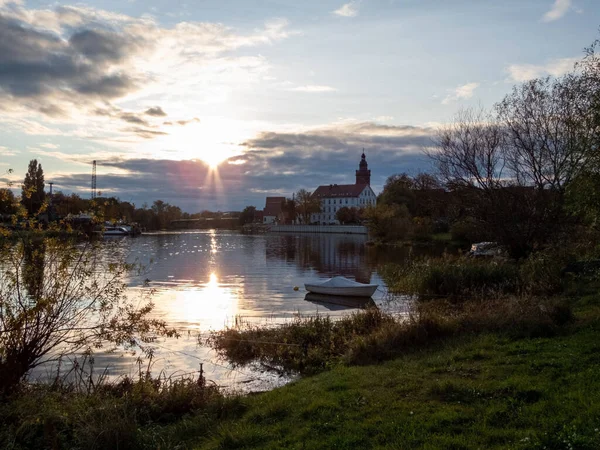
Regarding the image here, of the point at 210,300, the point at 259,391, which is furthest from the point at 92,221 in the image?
the point at 210,300

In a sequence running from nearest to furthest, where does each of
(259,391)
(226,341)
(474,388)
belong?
1. (474,388)
2. (259,391)
3. (226,341)

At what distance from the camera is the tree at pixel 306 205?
15462cm

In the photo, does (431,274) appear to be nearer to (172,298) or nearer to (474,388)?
(172,298)

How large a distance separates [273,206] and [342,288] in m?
160

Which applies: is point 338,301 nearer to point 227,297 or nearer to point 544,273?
point 227,297

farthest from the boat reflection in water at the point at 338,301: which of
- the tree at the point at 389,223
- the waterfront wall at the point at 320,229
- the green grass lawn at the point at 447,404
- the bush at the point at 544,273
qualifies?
the waterfront wall at the point at 320,229

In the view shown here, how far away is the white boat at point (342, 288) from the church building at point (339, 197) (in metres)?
Result: 133

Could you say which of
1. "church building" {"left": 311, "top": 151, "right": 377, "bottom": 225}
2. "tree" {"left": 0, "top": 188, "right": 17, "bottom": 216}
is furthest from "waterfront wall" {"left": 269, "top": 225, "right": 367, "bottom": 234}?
"tree" {"left": 0, "top": 188, "right": 17, "bottom": 216}

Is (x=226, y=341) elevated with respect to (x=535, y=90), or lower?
lower

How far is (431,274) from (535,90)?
12.0 metres

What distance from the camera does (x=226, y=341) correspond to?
51.8ft

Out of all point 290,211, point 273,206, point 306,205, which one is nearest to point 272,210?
point 273,206

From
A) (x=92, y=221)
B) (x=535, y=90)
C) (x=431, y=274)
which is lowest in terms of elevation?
(x=431, y=274)

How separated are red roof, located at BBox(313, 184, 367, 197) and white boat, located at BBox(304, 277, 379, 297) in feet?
447
